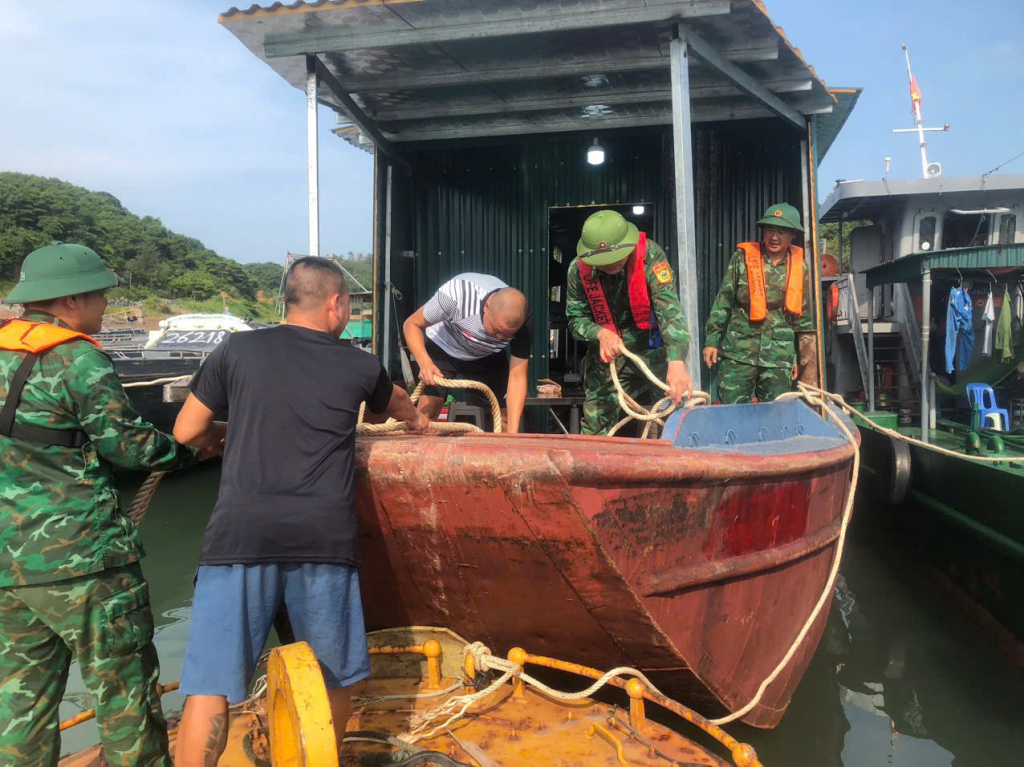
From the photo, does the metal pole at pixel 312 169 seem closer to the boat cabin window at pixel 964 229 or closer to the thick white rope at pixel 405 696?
the thick white rope at pixel 405 696

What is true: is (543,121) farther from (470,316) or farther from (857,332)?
(857,332)

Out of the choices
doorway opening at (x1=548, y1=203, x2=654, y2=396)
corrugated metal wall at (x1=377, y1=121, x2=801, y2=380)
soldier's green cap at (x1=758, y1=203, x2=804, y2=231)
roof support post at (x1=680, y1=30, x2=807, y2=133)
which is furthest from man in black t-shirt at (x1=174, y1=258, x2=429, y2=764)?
doorway opening at (x1=548, y1=203, x2=654, y2=396)

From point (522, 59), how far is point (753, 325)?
255 centimetres

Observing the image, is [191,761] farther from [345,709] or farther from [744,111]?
[744,111]

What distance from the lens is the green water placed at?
10.7 feet

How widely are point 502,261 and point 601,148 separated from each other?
146cm

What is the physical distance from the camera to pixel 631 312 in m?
4.42

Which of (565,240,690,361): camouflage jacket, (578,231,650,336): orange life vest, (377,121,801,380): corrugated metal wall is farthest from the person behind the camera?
(377,121,801,380): corrugated metal wall

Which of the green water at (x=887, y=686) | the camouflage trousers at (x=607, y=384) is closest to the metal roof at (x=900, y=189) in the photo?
the green water at (x=887, y=686)

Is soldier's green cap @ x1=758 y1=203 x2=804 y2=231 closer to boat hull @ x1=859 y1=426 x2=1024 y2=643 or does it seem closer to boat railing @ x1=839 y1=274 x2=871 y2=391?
boat hull @ x1=859 y1=426 x2=1024 y2=643

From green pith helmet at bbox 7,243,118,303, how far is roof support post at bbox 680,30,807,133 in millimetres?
3718

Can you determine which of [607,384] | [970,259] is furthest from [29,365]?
[970,259]

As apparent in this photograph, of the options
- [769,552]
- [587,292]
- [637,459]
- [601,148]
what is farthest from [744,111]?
[637,459]

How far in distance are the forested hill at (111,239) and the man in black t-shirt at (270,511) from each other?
4535 cm
